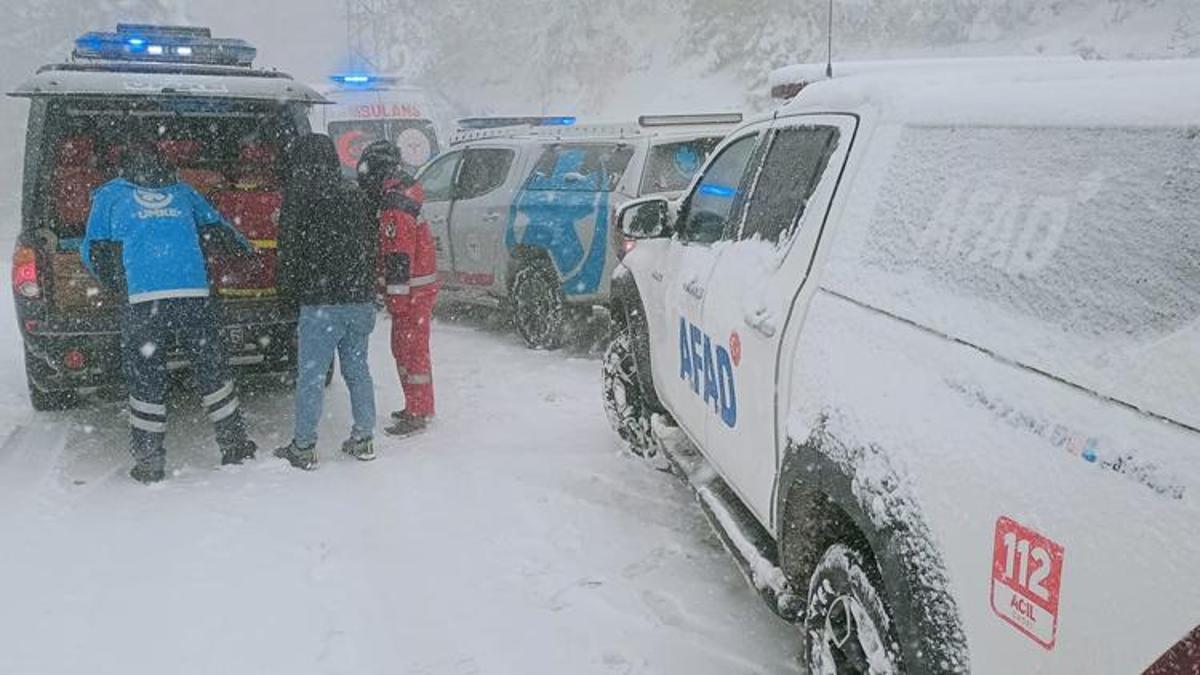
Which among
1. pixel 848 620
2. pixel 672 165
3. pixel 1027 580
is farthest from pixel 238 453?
pixel 1027 580

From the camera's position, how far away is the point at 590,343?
28.0 feet

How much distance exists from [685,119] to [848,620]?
239 inches

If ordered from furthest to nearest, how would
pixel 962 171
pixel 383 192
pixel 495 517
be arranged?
pixel 383 192 < pixel 495 517 < pixel 962 171

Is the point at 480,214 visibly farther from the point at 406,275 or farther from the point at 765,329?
the point at 765,329

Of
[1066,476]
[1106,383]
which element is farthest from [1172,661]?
[1106,383]

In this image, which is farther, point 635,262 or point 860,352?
point 635,262

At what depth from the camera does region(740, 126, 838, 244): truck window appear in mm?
3211

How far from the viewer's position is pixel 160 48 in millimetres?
6367

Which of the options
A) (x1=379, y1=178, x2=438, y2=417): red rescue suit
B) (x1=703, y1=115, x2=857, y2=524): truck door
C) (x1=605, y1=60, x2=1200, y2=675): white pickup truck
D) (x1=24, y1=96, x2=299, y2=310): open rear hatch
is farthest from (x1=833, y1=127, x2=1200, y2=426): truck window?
(x1=24, y1=96, x2=299, y2=310): open rear hatch

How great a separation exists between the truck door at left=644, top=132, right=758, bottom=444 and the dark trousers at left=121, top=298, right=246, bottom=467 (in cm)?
241

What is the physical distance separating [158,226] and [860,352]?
402cm

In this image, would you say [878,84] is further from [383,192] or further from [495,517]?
[383,192]

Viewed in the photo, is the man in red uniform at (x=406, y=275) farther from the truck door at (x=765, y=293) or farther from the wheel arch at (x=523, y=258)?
the truck door at (x=765, y=293)

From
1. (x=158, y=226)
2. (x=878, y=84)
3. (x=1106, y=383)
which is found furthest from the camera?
(x=158, y=226)
